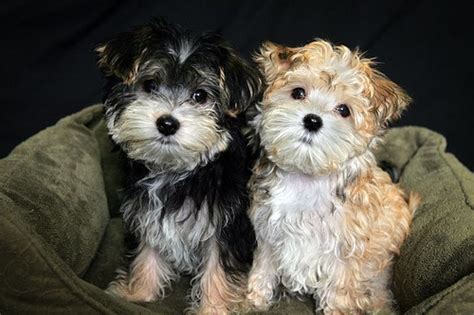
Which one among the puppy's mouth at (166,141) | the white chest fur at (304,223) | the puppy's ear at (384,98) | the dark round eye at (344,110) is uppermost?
the puppy's ear at (384,98)

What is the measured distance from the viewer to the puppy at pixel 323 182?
2205mm

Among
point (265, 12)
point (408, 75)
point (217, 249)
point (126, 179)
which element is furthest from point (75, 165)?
point (408, 75)

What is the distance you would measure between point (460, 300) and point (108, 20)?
102 inches

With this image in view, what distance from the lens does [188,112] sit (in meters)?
2.21

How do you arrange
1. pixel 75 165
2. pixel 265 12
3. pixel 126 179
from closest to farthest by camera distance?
pixel 126 179 < pixel 75 165 < pixel 265 12

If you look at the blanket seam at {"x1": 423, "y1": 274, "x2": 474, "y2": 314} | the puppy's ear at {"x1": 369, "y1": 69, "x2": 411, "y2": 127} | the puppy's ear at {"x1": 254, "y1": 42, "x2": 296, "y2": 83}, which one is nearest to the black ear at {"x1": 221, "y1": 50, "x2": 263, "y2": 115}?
the puppy's ear at {"x1": 254, "y1": 42, "x2": 296, "y2": 83}

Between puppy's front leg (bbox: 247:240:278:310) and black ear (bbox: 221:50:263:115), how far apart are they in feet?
2.02

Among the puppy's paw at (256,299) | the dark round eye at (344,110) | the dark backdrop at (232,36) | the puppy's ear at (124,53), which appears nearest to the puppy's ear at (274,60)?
the dark round eye at (344,110)

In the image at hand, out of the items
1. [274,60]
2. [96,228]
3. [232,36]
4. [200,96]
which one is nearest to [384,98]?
[274,60]

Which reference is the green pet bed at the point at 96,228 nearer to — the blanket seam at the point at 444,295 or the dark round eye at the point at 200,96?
the blanket seam at the point at 444,295

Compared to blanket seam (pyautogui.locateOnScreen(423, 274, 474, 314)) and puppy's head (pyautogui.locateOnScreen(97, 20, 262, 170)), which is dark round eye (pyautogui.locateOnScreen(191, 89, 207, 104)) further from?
blanket seam (pyautogui.locateOnScreen(423, 274, 474, 314))

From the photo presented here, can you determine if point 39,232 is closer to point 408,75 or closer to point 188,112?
point 188,112

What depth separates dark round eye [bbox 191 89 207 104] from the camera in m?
2.31

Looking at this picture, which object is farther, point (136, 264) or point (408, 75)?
point (408, 75)
